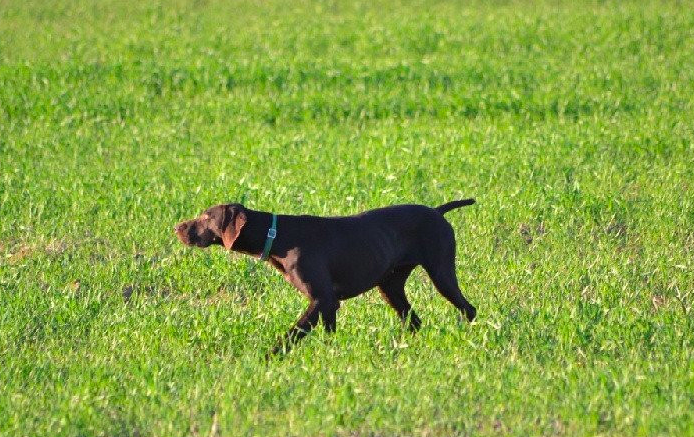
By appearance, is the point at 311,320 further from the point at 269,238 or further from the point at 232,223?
the point at 232,223

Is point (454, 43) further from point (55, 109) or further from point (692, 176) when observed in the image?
point (692, 176)

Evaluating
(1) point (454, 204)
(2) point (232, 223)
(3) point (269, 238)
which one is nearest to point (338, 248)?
(3) point (269, 238)

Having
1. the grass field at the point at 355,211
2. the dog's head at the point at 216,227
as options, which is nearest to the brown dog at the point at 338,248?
the dog's head at the point at 216,227

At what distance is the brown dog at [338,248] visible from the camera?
7176mm

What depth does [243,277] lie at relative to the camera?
29.5 ft

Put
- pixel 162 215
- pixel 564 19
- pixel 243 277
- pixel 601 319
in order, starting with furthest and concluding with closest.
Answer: pixel 564 19 → pixel 162 215 → pixel 243 277 → pixel 601 319

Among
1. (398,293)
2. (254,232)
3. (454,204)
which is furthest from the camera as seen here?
(454,204)

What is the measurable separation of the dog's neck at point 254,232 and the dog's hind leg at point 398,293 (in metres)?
1.01

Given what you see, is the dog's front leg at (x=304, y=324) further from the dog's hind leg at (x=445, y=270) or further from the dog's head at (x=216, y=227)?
the dog's hind leg at (x=445, y=270)

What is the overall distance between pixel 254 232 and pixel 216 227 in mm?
259

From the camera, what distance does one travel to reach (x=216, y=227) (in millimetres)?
7297

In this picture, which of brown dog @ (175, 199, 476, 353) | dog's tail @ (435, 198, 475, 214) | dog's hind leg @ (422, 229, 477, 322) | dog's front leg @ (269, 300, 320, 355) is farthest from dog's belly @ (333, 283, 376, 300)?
dog's tail @ (435, 198, 475, 214)

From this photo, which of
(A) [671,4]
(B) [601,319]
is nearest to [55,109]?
(B) [601,319]

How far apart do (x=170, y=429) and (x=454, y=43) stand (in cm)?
1659
